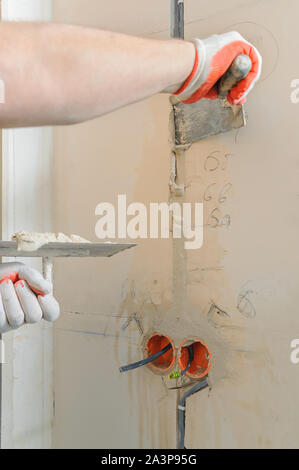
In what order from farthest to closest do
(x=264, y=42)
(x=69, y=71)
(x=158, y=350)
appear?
(x=158, y=350) < (x=264, y=42) < (x=69, y=71)

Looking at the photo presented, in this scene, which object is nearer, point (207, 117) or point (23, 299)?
point (23, 299)

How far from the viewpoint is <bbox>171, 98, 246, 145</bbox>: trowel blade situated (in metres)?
1.45

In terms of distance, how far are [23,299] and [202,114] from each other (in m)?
0.82

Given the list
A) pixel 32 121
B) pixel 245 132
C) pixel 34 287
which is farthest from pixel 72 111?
pixel 245 132

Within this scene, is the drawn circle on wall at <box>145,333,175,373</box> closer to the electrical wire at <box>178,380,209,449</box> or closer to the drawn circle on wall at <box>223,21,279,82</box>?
the electrical wire at <box>178,380,209,449</box>

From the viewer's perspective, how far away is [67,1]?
6.61ft

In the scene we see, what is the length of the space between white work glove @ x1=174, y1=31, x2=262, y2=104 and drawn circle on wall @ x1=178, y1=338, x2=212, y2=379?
776mm

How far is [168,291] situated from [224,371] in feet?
1.09

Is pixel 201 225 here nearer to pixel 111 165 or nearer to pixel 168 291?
pixel 168 291

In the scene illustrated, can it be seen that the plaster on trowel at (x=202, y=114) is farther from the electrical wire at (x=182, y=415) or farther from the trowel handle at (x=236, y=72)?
the electrical wire at (x=182, y=415)

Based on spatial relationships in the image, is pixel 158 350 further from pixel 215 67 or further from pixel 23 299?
pixel 215 67

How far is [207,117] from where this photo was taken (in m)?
1.52

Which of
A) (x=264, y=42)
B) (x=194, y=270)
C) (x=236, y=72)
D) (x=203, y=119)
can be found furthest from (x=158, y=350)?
(x=264, y=42)

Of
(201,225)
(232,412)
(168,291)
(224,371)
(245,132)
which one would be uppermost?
(245,132)
